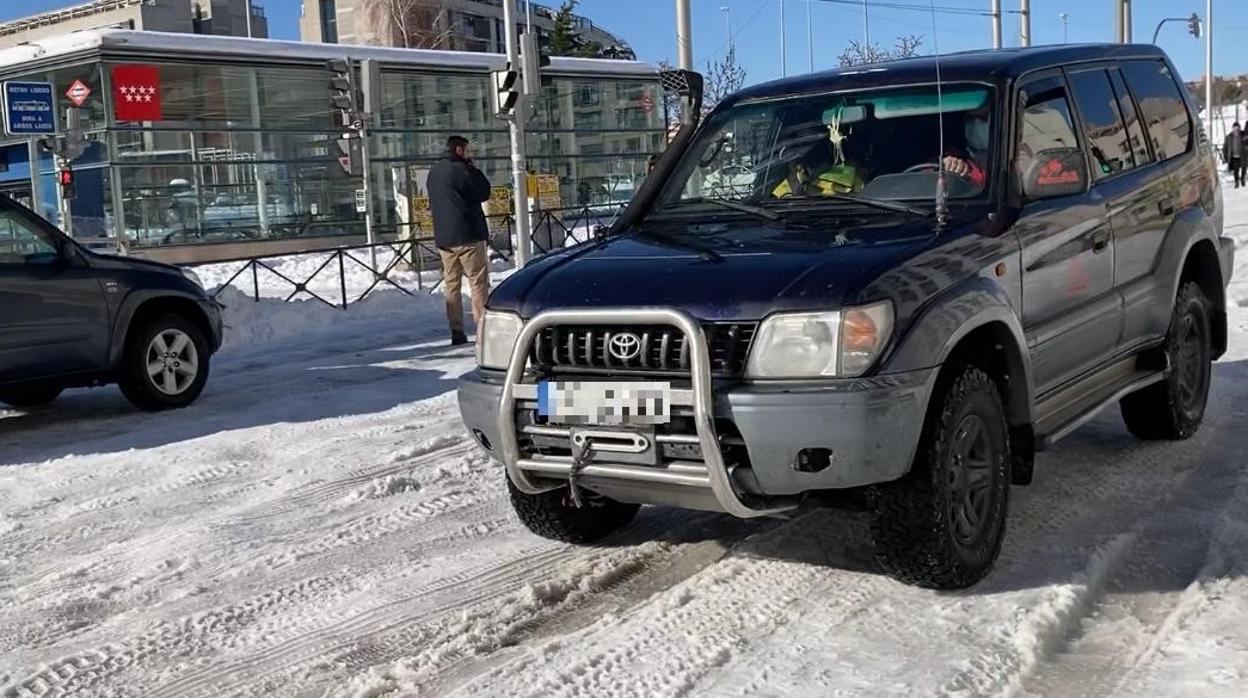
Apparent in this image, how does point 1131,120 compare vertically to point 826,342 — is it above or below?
above

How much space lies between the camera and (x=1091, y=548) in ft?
16.1

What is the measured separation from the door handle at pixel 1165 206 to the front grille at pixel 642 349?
9.91ft

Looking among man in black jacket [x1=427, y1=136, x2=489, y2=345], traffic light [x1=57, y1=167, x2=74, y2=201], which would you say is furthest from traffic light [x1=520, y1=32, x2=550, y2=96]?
traffic light [x1=57, y1=167, x2=74, y2=201]

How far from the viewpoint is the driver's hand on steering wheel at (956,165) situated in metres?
5.04

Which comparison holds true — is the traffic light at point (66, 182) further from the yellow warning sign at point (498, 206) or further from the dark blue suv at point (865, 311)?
the dark blue suv at point (865, 311)

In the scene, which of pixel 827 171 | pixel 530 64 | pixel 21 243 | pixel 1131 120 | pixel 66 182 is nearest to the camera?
pixel 827 171

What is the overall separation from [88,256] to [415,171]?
17.3 meters

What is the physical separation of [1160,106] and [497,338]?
3870 mm

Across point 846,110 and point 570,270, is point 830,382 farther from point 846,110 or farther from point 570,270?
point 846,110

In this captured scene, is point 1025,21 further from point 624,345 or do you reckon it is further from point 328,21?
point 328,21

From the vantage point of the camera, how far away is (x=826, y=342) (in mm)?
4055

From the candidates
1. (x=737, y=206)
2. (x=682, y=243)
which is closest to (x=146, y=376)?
(x=737, y=206)

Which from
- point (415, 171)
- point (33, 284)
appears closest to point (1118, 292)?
point (33, 284)

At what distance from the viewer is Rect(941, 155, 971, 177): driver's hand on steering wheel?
199 inches
